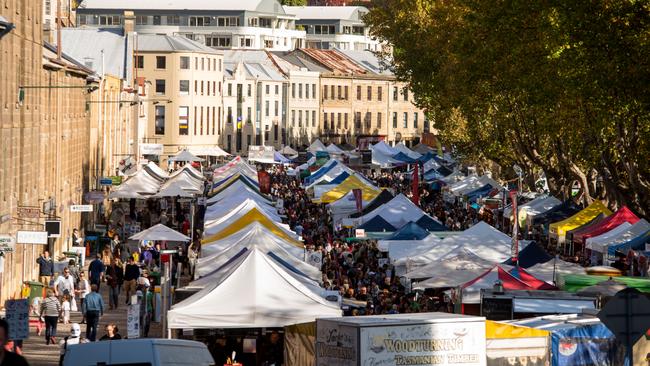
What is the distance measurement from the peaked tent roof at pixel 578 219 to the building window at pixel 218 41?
145185 millimetres

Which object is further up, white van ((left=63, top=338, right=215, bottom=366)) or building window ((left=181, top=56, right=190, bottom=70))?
building window ((left=181, top=56, right=190, bottom=70))

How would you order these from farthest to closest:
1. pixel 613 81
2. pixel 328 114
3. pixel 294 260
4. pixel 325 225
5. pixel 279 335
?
pixel 328 114 < pixel 325 225 < pixel 613 81 < pixel 294 260 < pixel 279 335

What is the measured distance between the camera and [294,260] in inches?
1284

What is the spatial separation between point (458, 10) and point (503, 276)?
114 feet

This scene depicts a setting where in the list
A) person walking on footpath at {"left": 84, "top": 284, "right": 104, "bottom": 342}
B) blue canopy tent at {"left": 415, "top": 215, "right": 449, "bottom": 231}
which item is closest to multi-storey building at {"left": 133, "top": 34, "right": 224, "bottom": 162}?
blue canopy tent at {"left": 415, "top": 215, "right": 449, "bottom": 231}

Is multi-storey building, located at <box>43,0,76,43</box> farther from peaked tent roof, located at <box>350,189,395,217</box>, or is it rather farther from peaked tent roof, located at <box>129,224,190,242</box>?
peaked tent roof, located at <box>129,224,190,242</box>

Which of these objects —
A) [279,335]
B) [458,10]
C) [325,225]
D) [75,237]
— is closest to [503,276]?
[279,335]

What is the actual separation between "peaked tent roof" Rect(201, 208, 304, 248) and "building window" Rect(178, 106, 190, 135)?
8794 cm

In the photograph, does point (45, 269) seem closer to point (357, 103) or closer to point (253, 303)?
point (253, 303)

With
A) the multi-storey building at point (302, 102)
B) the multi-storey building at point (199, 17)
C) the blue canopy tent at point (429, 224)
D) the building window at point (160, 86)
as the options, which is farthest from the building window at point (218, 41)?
the blue canopy tent at point (429, 224)

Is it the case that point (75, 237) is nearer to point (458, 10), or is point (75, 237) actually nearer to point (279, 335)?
point (458, 10)

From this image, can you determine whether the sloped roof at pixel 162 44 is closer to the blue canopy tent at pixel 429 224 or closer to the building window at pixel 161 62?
the building window at pixel 161 62

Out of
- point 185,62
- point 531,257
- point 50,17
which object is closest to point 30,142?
point 531,257

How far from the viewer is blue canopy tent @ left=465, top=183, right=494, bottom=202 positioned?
66062mm
